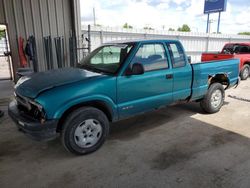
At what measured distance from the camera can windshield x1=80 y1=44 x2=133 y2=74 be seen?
3447mm

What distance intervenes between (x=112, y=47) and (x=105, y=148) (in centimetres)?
190

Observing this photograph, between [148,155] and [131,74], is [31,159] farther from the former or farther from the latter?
[131,74]

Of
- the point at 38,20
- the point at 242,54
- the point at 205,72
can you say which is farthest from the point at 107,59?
the point at 242,54

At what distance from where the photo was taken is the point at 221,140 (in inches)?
144

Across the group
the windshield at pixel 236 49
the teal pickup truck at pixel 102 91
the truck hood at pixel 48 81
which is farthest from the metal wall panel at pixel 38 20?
the windshield at pixel 236 49

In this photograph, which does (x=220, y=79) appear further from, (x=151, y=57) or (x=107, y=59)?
(x=107, y=59)

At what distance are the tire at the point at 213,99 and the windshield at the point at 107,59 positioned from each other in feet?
7.91

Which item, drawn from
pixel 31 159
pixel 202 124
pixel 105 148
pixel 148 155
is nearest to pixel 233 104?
pixel 202 124

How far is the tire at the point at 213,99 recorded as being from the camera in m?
4.79

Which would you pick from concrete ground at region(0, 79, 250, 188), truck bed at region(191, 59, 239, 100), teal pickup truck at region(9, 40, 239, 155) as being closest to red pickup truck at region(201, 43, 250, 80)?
truck bed at region(191, 59, 239, 100)

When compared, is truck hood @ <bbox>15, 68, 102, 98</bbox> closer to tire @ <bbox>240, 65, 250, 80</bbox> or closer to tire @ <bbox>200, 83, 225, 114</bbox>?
tire @ <bbox>200, 83, 225, 114</bbox>

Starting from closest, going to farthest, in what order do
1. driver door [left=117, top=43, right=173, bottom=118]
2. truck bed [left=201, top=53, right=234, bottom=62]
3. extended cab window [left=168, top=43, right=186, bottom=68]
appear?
driver door [left=117, top=43, right=173, bottom=118] < extended cab window [left=168, top=43, right=186, bottom=68] < truck bed [left=201, top=53, right=234, bottom=62]

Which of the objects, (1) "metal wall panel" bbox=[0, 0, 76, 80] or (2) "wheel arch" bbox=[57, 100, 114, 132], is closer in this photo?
(2) "wheel arch" bbox=[57, 100, 114, 132]

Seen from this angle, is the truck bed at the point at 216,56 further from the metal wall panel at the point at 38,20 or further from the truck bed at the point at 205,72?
the metal wall panel at the point at 38,20
